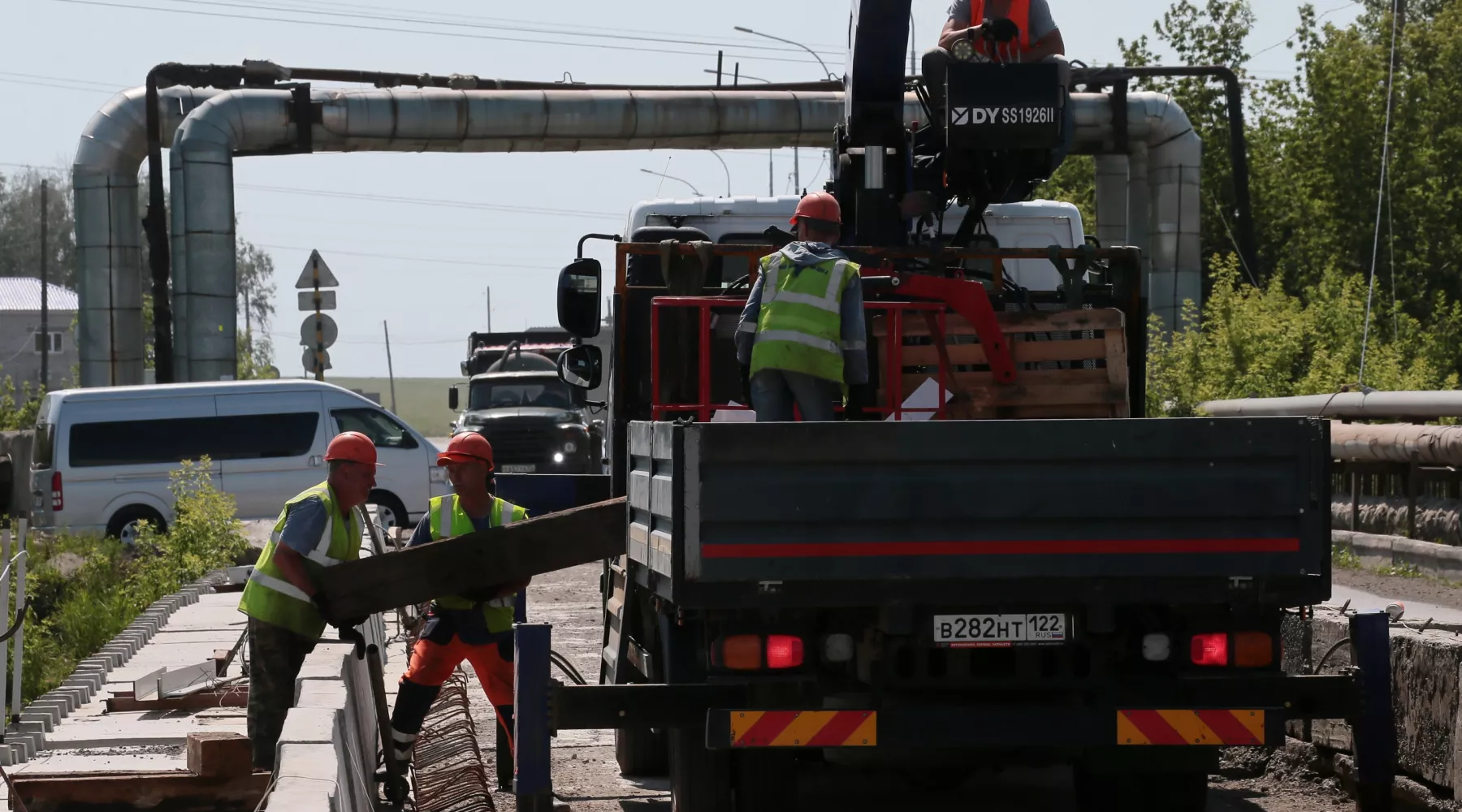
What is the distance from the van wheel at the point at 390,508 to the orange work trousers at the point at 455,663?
15179mm

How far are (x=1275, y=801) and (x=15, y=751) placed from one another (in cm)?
568

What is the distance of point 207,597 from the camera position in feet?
47.8

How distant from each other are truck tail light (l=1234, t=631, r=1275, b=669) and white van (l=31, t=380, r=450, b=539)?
706 inches

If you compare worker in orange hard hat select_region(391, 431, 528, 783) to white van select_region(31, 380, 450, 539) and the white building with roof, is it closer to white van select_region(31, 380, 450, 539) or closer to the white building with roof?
white van select_region(31, 380, 450, 539)

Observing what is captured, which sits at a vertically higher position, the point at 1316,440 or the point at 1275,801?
the point at 1316,440

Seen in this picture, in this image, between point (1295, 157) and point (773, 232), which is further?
point (1295, 157)

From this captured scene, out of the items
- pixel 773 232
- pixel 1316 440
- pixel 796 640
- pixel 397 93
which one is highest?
pixel 397 93

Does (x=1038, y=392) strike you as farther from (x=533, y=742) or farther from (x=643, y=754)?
(x=533, y=742)

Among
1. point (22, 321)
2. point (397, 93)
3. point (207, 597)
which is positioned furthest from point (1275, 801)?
point (22, 321)

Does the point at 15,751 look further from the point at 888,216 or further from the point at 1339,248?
the point at 1339,248

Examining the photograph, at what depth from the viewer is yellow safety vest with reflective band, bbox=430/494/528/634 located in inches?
323

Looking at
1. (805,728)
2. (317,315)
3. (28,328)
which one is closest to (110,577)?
(317,315)

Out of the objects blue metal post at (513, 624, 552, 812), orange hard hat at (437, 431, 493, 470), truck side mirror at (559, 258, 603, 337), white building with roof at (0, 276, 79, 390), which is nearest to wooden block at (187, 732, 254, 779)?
blue metal post at (513, 624, 552, 812)

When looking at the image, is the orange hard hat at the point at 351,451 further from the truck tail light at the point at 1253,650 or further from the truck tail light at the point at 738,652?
the truck tail light at the point at 1253,650
